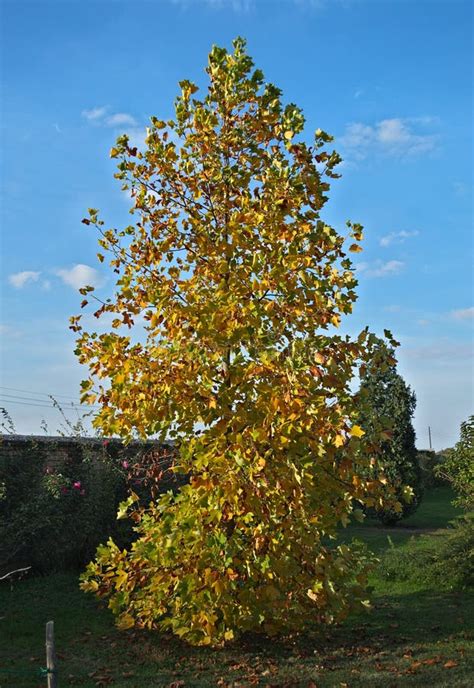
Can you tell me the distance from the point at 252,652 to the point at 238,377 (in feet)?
9.34

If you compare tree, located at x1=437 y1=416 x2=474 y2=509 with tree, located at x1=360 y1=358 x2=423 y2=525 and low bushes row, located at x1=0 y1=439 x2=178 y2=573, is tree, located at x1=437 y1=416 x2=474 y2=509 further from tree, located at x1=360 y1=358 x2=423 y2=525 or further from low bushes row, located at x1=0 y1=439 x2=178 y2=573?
low bushes row, located at x1=0 y1=439 x2=178 y2=573

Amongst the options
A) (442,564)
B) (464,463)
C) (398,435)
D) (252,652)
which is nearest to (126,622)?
(252,652)

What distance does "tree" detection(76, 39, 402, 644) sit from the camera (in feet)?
19.7

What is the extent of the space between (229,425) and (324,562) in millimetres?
1552

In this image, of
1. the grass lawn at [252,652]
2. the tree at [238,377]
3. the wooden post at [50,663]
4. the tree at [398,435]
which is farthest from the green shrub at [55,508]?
the tree at [398,435]

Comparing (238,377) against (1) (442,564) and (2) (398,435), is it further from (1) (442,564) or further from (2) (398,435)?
(2) (398,435)

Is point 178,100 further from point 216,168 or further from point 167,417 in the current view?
point 167,417

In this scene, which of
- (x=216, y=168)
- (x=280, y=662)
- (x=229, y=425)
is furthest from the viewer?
(x=216, y=168)

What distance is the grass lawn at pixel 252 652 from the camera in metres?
6.12

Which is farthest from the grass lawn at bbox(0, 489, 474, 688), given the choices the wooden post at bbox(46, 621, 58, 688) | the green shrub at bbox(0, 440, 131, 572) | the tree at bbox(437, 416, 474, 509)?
the tree at bbox(437, 416, 474, 509)

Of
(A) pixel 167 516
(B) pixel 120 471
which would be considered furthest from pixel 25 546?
(A) pixel 167 516

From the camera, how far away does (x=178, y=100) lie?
7.29 m

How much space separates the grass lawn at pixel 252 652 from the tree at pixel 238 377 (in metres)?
0.31

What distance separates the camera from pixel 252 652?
695cm
